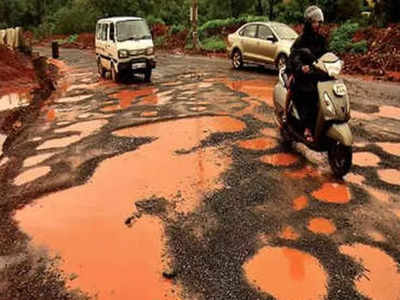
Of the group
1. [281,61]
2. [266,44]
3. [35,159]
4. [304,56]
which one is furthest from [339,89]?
[266,44]

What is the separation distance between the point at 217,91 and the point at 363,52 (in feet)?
26.3

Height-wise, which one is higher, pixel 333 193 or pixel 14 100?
pixel 333 193

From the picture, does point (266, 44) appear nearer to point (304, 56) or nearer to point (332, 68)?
point (304, 56)

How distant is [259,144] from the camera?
6.66m

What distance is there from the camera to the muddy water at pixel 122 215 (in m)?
3.56

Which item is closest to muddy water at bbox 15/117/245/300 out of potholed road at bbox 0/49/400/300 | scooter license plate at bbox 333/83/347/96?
potholed road at bbox 0/49/400/300

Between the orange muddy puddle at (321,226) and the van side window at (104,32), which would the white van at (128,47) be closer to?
the van side window at (104,32)

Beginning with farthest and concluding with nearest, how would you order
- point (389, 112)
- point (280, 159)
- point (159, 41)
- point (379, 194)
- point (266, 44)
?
point (159, 41), point (266, 44), point (389, 112), point (280, 159), point (379, 194)

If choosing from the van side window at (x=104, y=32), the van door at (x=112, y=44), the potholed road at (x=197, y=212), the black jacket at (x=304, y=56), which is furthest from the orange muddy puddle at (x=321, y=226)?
the van side window at (x=104, y=32)

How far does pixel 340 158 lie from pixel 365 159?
921 millimetres

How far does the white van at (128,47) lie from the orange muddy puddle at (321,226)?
389 inches

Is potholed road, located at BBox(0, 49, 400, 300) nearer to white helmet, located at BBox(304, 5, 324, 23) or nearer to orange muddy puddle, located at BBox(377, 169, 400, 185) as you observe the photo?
orange muddy puddle, located at BBox(377, 169, 400, 185)

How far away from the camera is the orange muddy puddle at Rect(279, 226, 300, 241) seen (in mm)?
4019

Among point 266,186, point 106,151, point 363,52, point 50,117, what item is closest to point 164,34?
point 363,52
